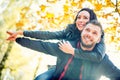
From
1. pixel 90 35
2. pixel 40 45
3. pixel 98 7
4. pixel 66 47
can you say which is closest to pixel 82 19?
pixel 90 35

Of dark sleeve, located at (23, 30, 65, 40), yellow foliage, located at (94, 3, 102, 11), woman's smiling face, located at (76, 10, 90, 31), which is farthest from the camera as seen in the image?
yellow foliage, located at (94, 3, 102, 11)

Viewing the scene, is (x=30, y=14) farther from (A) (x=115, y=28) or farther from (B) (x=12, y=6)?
(A) (x=115, y=28)

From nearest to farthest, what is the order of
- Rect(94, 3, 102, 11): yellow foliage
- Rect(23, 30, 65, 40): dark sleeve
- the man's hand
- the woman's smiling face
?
the man's hand → Rect(23, 30, 65, 40): dark sleeve → the woman's smiling face → Rect(94, 3, 102, 11): yellow foliage

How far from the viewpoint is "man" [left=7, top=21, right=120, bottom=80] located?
2.90 m

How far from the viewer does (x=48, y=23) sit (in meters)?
6.60

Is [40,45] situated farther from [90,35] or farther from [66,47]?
[90,35]

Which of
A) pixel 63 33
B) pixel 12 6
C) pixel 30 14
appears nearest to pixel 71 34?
pixel 63 33

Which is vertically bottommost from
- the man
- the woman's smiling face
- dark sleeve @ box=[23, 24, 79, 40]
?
the man

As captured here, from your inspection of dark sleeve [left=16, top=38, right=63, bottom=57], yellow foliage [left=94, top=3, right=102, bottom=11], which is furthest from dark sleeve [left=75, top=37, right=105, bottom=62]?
yellow foliage [left=94, top=3, right=102, bottom=11]

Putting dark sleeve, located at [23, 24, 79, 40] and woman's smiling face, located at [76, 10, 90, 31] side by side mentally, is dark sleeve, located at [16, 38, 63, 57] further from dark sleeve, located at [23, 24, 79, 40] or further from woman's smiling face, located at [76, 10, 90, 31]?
woman's smiling face, located at [76, 10, 90, 31]

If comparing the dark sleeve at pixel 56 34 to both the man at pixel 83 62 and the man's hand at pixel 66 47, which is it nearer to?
the man at pixel 83 62

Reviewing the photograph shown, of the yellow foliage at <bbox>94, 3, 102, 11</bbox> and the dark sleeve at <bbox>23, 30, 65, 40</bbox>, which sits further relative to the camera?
the yellow foliage at <bbox>94, 3, 102, 11</bbox>

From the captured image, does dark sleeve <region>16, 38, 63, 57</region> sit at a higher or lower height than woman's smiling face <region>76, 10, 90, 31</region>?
lower

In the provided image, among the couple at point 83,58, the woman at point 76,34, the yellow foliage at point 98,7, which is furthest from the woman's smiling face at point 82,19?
the yellow foliage at point 98,7
